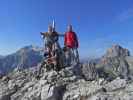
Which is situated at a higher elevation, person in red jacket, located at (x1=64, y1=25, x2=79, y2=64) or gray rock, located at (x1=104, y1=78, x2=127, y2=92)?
person in red jacket, located at (x1=64, y1=25, x2=79, y2=64)

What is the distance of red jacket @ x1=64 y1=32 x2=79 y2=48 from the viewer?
25.1 m

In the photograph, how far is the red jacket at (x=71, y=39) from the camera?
25078 millimetres

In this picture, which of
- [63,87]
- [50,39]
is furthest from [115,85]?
[50,39]

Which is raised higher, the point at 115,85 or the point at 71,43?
the point at 71,43

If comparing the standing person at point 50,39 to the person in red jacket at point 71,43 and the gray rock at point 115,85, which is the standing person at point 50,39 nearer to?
the person in red jacket at point 71,43

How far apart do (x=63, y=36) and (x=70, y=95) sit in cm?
750

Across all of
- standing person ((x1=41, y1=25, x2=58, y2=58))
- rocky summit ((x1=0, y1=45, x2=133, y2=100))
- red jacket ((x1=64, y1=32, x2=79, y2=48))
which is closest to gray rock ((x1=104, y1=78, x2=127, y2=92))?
rocky summit ((x1=0, y1=45, x2=133, y2=100))

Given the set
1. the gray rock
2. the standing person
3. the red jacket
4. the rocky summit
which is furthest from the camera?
the standing person

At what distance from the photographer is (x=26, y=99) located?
21438mm

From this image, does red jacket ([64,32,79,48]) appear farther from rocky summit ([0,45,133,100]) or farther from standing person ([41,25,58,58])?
rocky summit ([0,45,133,100])

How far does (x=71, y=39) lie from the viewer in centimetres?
2519

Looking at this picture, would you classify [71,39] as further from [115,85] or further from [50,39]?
[115,85]

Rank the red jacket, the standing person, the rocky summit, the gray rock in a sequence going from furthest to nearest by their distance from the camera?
the standing person < the red jacket < the gray rock < the rocky summit

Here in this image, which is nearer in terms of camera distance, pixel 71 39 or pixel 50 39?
pixel 71 39
